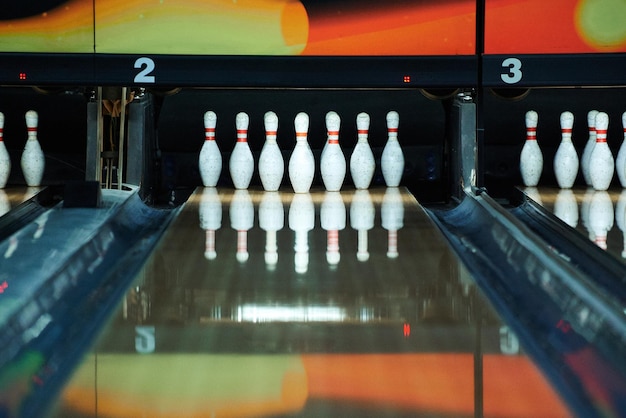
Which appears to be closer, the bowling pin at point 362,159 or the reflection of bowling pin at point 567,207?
the reflection of bowling pin at point 567,207

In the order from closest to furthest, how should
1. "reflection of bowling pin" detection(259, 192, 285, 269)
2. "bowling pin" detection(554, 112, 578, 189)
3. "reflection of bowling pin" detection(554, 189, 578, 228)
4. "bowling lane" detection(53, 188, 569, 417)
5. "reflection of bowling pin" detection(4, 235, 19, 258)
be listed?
"bowling lane" detection(53, 188, 569, 417)
"reflection of bowling pin" detection(4, 235, 19, 258)
"reflection of bowling pin" detection(259, 192, 285, 269)
"reflection of bowling pin" detection(554, 189, 578, 228)
"bowling pin" detection(554, 112, 578, 189)

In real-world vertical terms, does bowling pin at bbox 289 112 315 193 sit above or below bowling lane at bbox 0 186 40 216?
above

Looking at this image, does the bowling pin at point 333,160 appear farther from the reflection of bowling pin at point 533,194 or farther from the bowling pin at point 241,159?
the reflection of bowling pin at point 533,194

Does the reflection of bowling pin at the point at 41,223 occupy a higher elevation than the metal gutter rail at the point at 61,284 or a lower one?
higher

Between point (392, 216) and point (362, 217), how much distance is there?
4.3 inches

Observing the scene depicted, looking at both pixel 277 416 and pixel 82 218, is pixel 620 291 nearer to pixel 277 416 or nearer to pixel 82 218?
pixel 277 416

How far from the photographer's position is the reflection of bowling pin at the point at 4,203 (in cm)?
343

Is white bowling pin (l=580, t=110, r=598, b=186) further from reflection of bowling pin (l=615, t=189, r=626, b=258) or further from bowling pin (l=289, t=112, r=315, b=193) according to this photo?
bowling pin (l=289, t=112, r=315, b=193)

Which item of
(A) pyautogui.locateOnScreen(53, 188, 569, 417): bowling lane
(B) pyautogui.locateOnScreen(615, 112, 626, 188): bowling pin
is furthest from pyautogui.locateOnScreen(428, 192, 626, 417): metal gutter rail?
(B) pyautogui.locateOnScreen(615, 112, 626, 188): bowling pin

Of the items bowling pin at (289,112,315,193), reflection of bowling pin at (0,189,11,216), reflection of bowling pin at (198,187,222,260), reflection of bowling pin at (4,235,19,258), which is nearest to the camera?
reflection of bowling pin at (4,235,19,258)

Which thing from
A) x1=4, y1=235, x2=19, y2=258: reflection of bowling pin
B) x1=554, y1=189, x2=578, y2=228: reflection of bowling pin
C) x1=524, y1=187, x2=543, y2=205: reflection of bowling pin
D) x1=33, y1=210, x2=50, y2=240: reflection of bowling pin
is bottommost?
x1=4, y1=235, x2=19, y2=258: reflection of bowling pin

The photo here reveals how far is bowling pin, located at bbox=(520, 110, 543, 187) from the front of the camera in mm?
4098

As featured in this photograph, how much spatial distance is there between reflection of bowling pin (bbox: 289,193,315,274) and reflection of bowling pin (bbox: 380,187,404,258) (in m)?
0.24

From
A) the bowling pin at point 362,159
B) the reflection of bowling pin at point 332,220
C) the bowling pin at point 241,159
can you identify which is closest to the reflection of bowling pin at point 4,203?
the bowling pin at point 241,159
